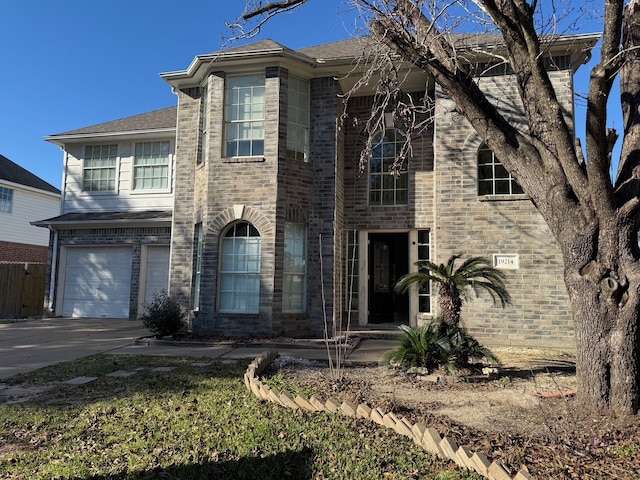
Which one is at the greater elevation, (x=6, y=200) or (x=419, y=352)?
(x=6, y=200)

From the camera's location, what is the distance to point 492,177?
1054cm

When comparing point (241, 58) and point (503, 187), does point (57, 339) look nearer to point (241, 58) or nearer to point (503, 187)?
point (241, 58)

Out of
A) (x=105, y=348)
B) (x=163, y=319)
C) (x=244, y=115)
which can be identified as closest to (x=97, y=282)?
(x=163, y=319)

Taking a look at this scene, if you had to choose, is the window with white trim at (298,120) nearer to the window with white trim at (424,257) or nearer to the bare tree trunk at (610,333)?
the window with white trim at (424,257)

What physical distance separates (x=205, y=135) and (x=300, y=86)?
8.70ft

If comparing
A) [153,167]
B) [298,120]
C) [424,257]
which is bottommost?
[424,257]

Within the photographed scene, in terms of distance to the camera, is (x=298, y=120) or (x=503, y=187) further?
(x=298, y=120)

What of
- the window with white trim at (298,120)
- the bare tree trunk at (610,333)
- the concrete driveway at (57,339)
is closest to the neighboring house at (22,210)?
the concrete driveway at (57,339)

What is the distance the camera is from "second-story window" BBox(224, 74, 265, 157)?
1097cm

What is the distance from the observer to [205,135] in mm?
11758

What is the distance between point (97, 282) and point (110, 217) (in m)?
2.19

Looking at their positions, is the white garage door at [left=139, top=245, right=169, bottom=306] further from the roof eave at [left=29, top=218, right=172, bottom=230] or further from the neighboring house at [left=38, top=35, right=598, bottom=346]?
the neighboring house at [left=38, top=35, right=598, bottom=346]

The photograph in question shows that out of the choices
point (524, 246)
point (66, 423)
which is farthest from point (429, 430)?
point (524, 246)

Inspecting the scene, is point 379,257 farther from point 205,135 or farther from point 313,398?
point 313,398
